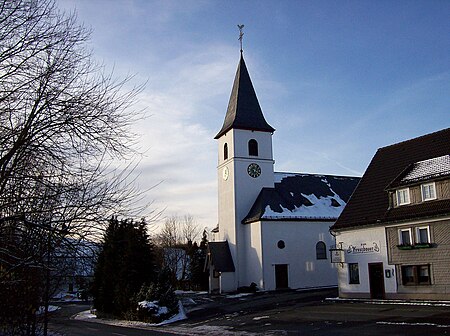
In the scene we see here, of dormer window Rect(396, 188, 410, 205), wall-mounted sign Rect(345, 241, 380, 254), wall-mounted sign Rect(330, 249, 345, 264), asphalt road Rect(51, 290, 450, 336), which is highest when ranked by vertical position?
dormer window Rect(396, 188, 410, 205)

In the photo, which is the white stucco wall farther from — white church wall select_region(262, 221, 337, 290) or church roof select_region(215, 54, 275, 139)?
white church wall select_region(262, 221, 337, 290)

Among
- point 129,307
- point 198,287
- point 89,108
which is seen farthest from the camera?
point 198,287

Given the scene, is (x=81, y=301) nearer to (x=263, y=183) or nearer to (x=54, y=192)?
(x=263, y=183)

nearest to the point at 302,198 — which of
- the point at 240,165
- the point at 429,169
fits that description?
the point at 240,165

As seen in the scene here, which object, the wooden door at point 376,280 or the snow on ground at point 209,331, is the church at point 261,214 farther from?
the snow on ground at point 209,331

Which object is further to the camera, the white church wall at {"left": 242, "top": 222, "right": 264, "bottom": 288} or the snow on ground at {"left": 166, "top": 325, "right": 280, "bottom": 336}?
the white church wall at {"left": 242, "top": 222, "right": 264, "bottom": 288}

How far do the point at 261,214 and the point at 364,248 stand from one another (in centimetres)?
1357

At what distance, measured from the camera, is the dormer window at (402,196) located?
28469mm

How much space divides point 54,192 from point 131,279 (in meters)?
24.5

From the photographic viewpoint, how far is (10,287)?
10.1m

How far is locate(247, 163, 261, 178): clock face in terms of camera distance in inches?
1832

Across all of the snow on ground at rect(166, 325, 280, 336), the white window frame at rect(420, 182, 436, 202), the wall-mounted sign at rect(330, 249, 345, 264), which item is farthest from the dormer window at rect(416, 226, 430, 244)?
the snow on ground at rect(166, 325, 280, 336)

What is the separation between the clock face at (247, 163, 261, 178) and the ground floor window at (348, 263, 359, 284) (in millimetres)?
16720

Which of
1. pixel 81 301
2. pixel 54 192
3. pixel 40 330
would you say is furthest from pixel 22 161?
pixel 81 301
